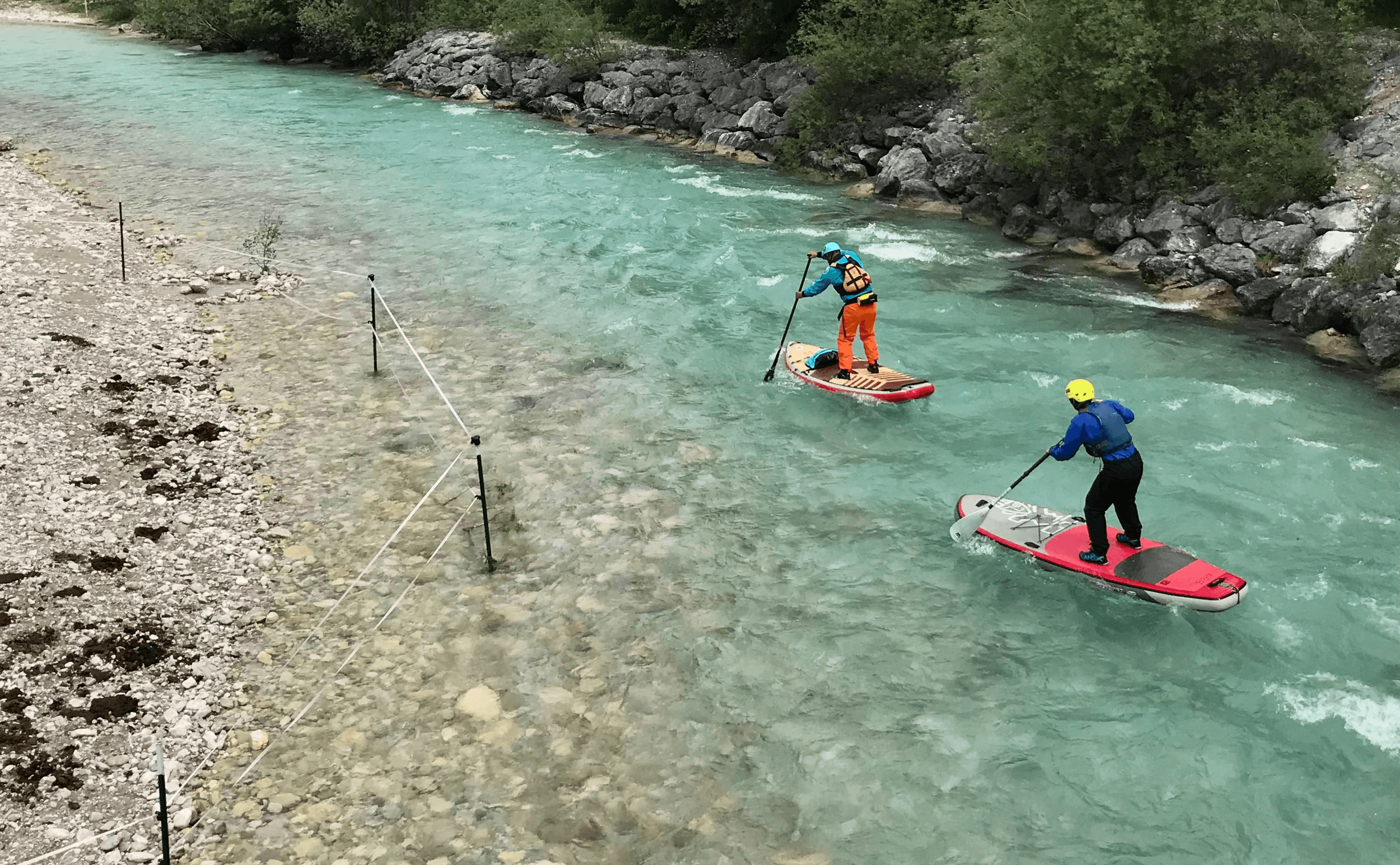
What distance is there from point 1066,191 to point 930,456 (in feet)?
44.4

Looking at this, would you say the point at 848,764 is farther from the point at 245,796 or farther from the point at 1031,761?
the point at 245,796

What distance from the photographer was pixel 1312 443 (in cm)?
1577

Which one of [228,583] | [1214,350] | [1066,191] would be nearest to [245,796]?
[228,583]

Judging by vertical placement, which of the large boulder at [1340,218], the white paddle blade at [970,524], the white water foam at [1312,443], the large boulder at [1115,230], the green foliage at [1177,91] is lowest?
the white paddle blade at [970,524]

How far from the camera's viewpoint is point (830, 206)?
95.5ft

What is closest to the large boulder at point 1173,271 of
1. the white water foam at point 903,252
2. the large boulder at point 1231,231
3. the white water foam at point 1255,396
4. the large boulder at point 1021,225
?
the large boulder at point 1231,231

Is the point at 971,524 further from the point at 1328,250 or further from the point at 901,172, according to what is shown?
the point at 901,172

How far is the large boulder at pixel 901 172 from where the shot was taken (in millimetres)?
29672

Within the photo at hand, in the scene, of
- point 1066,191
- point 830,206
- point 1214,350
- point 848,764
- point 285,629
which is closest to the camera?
point 848,764

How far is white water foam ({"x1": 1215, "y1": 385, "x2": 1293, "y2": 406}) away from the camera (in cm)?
1712

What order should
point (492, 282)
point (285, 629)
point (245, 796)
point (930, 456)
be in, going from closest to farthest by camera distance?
1. point (245, 796)
2. point (285, 629)
3. point (930, 456)
4. point (492, 282)

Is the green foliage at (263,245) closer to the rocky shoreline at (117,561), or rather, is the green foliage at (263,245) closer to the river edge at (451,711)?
the rocky shoreline at (117,561)

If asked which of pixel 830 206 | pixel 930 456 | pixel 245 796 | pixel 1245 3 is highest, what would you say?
pixel 1245 3

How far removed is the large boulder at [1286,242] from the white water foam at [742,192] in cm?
1193
